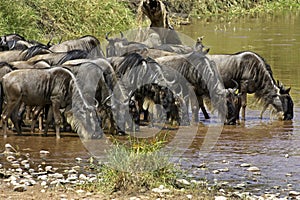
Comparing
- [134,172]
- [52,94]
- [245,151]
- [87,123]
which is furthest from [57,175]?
[245,151]

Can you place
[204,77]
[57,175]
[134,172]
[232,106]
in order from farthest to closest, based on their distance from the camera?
1. [204,77]
2. [232,106]
3. [57,175]
4. [134,172]

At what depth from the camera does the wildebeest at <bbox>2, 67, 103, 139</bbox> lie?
38.9 ft

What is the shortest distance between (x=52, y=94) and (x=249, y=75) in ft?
13.9

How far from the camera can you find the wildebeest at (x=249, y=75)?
47.3 feet

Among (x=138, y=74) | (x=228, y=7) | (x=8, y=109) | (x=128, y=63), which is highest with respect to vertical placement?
(x=228, y=7)

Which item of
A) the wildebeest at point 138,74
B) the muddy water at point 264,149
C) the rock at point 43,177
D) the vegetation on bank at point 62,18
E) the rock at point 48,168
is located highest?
the vegetation on bank at point 62,18

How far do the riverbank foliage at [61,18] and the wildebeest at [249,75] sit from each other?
33.1ft

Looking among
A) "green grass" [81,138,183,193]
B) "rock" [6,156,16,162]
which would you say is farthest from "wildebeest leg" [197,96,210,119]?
"green grass" [81,138,183,193]

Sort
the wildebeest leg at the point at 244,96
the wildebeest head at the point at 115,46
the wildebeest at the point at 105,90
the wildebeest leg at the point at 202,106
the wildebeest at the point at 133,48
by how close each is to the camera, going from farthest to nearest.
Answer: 1. the wildebeest head at the point at 115,46
2. the wildebeest at the point at 133,48
3. the wildebeest leg at the point at 244,96
4. the wildebeest leg at the point at 202,106
5. the wildebeest at the point at 105,90

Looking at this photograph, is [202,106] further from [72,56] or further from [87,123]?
[87,123]

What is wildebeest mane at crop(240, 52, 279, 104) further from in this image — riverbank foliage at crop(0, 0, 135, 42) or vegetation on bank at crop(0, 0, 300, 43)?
riverbank foliage at crop(0, 0, 135, 42)

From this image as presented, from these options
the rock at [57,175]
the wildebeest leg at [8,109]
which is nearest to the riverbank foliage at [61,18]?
the wildebeest leg at [8,109]

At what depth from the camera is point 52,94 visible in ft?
39.2

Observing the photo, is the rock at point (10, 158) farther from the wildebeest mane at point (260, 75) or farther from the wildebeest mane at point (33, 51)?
the wildebeest mane at point (260, 75)
